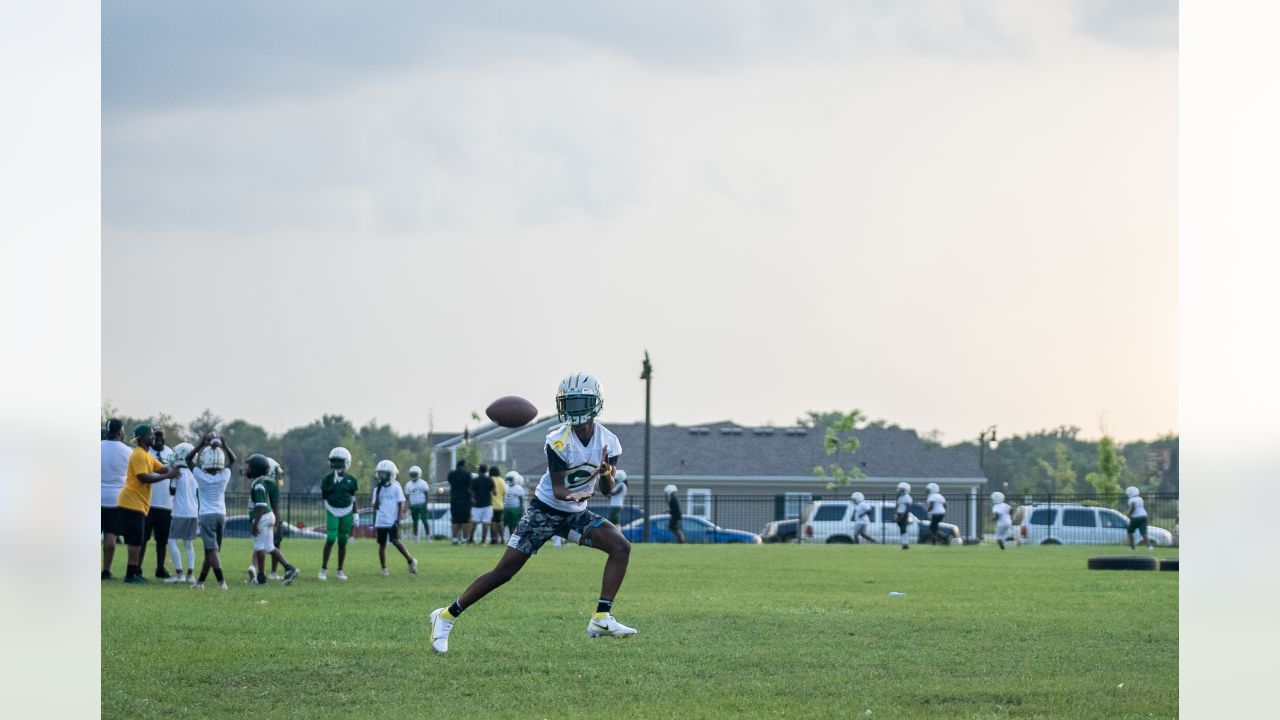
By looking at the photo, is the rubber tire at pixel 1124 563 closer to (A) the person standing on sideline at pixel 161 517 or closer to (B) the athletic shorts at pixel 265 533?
(B) the athletic shorts at pixel 265 533

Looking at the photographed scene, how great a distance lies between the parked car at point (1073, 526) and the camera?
41969mm

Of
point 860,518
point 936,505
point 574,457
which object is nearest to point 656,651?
point 574,457

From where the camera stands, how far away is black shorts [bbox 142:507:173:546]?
65.3ft

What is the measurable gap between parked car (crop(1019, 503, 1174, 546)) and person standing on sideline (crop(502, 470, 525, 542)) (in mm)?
14729

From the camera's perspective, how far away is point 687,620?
13.7 meters

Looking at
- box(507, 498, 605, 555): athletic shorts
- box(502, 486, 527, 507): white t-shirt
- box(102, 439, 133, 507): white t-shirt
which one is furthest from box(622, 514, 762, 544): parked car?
box(507, 498, 605, 555): athletic shorts

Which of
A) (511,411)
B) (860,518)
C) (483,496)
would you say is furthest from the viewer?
(860,518)

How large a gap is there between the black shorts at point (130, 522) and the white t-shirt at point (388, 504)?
11.9ft

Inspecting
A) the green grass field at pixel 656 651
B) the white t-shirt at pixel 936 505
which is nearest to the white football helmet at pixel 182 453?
the green grass field at pixel 656 651

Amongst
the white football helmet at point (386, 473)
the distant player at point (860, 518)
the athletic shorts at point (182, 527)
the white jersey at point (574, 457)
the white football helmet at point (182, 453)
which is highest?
the white jersey at point (574, 457)

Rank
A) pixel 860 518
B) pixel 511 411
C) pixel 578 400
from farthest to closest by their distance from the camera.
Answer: pixel 860 518, pixel 511 411, pixel 578 400

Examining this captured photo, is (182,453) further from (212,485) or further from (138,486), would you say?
(138,486)

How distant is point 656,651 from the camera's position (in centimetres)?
1104

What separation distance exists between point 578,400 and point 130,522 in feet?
31.9
